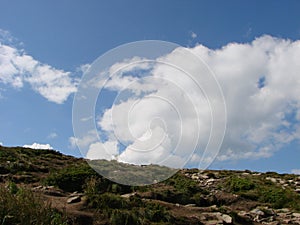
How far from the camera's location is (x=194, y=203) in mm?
20375

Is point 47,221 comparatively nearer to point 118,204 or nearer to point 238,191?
point 118,204

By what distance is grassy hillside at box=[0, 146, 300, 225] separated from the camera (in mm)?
10602

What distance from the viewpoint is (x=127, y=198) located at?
55.3ft

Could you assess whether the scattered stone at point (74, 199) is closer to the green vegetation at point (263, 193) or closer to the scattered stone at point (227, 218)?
the scattered stone at point (227, 218)

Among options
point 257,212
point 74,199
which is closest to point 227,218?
point 257,212

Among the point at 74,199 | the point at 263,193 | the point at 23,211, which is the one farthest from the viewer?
the point at 263,193

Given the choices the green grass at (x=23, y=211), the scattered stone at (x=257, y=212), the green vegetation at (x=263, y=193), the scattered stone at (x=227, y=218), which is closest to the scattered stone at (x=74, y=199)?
the green grass at (x=23, y=211)

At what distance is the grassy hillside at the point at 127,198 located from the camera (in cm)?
1060

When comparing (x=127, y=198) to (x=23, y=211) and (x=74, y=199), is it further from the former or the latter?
(x=23, y=211)

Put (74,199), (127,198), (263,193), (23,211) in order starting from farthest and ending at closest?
(263,193) < (127,198) < (74,199) < (23,211)

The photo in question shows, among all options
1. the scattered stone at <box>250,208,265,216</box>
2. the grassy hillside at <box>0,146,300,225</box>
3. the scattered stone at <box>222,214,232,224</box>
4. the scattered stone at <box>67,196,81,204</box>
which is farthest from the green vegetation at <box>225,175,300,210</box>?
the scattered stone at <box>67,196,81,204</box>

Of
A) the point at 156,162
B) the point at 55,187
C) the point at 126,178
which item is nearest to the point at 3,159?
the point at 55,187

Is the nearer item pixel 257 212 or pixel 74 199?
pixel 74 199

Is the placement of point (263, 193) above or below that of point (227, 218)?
above
